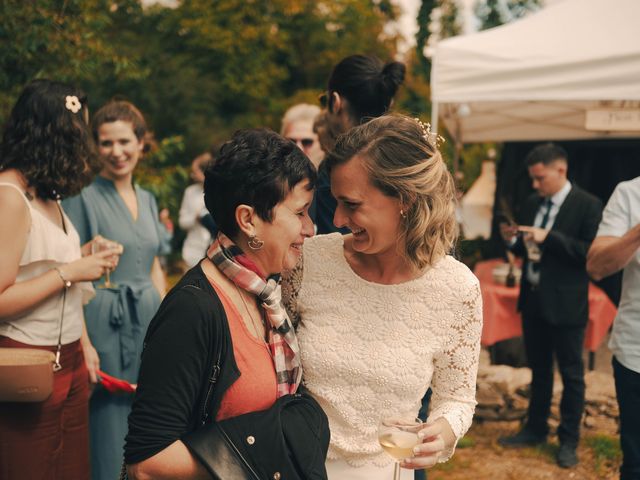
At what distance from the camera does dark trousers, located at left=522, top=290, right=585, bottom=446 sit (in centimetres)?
482

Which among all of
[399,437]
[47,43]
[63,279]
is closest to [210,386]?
[399,437]

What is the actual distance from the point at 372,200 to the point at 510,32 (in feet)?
14.2

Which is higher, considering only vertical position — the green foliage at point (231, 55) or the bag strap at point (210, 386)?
the bag strap at point (210, 386)

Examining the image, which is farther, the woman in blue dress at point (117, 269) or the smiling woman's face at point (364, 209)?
the woman in blue dress at point (117, 269)

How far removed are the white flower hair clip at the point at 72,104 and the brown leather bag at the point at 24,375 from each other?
978mm

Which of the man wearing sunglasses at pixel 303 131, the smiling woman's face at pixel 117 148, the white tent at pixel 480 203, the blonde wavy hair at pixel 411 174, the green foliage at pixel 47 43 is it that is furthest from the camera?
the white tent at pixel 480 203

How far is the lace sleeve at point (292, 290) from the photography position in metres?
2.11

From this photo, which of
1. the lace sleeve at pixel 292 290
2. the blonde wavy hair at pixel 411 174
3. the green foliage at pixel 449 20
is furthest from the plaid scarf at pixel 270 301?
the green foliage at pixel 449 20

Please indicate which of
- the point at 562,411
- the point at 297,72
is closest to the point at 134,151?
the point at 562,411

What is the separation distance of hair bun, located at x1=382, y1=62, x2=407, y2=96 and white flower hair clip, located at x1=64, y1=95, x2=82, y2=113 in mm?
1291

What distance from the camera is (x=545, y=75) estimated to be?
508cm

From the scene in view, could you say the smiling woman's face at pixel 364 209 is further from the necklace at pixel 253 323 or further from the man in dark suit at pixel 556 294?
the man in dark suit at pixel 556 294

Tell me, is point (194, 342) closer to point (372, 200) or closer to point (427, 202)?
point (372, 200)

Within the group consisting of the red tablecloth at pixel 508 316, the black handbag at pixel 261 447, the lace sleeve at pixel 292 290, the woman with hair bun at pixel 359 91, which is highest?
the woman with hair bun at pixel 359 91
